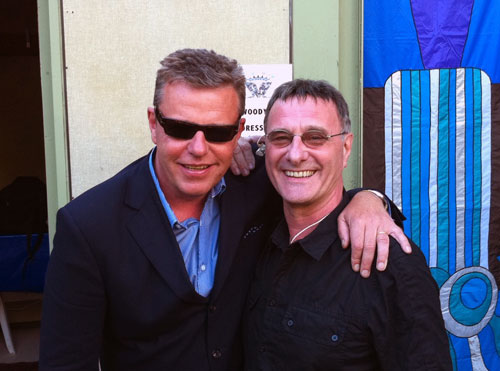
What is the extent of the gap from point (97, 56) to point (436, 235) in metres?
2.32

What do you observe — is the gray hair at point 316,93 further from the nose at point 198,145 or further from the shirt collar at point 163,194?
the shirt collar at point 163,194

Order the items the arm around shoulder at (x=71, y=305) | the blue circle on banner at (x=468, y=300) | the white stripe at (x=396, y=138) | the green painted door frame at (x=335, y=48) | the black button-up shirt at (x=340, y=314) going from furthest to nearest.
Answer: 1. the blue circle on banner at (x=468, y=300)
2. the white stripe at (x=396, y=138)
3. the green painted door frame at (x=335, y=48)
4. the arm around shoulder at (x=71, y=305)
5. the black button-up shirt at (x=340, y=314)

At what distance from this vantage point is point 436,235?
2.94 m

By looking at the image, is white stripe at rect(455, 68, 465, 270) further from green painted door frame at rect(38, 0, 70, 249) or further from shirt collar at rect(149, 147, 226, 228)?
green painted door frame at rect(38, 0, 70, 249)

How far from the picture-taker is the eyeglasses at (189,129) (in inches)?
61.7

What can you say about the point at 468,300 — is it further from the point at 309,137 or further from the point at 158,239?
the point at 158,239

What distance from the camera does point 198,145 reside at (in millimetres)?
1565

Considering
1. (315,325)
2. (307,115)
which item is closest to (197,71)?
(307,115)

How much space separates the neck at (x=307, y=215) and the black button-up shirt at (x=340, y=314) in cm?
6

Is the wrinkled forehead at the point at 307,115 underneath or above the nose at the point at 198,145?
above

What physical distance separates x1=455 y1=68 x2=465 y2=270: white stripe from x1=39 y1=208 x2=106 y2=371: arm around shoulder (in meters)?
2.30

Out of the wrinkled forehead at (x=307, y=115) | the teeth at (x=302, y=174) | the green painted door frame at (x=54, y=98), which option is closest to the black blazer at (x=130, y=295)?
the teeth at (x=302, y=174)

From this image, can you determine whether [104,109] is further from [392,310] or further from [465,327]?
[465,327]

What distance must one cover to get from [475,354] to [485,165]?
123 centimetres
